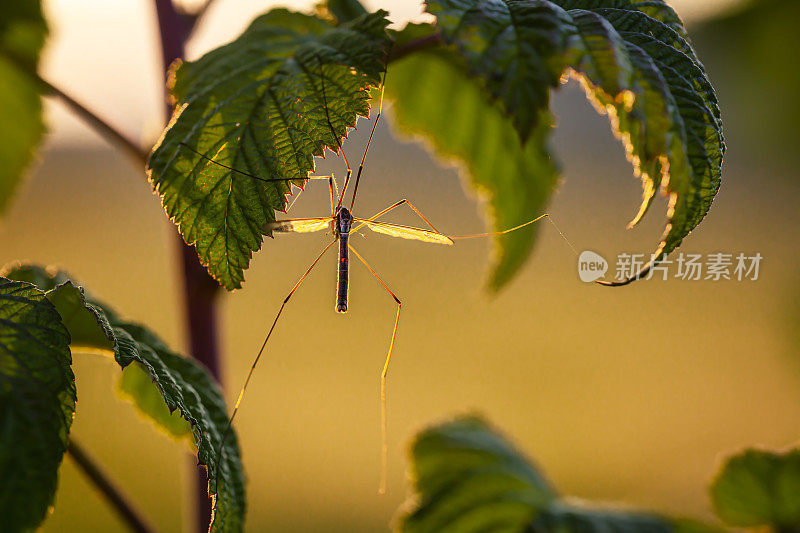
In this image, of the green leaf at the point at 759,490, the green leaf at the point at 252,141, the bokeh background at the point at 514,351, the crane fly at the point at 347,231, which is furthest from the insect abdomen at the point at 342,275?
the bokeh background at the point at 514,351

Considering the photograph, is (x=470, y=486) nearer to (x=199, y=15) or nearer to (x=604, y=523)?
(x=604, y=523)

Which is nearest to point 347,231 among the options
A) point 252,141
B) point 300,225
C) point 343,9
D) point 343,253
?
point 343,253

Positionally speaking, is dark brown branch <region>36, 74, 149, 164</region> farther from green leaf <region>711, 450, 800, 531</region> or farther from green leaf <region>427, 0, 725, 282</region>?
green leaf <region>711, 450, 800, 531</region>

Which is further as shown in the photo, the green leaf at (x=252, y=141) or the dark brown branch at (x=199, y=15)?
the dark brown branch at (x=199, y=15)

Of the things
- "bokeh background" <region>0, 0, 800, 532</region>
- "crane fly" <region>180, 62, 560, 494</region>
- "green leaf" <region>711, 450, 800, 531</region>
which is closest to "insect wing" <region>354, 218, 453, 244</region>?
"crane fly" <region>180, 62, 560, 494</region>

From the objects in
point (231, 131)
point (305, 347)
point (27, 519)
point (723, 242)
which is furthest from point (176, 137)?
point (723, 242)

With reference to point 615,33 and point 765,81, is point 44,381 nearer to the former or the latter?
point 615,33

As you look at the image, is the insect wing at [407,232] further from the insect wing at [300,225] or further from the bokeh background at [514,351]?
the bokeh background at [514,351]
